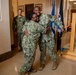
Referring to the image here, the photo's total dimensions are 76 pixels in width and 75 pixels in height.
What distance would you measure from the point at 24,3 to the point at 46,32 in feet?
17.5

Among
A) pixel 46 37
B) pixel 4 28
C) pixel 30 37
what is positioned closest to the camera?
pixel 30 37

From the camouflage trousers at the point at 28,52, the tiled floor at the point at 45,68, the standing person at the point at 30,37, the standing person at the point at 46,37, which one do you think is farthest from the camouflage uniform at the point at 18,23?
the camouflage trousers at the point at 28,52

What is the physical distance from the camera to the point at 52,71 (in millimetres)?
3443

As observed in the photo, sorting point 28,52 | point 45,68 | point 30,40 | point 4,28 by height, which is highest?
point 4,28

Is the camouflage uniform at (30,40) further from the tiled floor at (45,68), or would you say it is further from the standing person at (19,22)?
the standing person at (19,22)

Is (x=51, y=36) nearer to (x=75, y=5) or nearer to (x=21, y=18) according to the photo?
(x=21, y=18)

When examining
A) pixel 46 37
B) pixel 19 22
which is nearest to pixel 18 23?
pixel 19 22

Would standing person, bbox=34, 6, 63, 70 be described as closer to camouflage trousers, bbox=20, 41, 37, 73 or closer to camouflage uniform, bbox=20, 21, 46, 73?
camouflage uniform, bbox=20, 21, 46, 73

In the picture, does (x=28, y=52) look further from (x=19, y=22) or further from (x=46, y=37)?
(x=19, y=22)

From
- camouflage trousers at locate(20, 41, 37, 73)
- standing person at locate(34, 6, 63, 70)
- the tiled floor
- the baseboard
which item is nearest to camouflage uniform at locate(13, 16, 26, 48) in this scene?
the baseboard

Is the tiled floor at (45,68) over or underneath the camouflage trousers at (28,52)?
underneath

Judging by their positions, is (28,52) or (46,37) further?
(46,37)

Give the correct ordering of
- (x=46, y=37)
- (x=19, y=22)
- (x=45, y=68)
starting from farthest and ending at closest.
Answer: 1. (x=19, y=22)
2. (x=45, y=68)
3. (x=46, y=37)

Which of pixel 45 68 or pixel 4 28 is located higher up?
pixel 4 28
